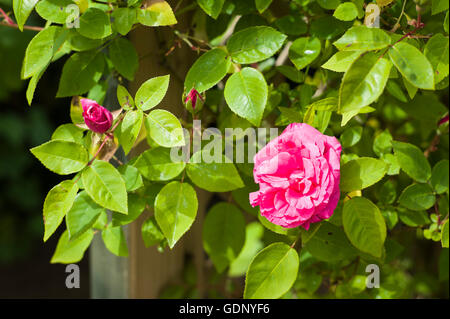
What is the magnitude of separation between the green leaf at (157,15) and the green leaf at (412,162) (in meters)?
0.37

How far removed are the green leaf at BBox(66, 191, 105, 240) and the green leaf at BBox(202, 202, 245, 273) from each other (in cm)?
21

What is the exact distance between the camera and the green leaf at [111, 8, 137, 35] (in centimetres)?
63

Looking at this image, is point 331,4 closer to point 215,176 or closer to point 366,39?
point 366,39

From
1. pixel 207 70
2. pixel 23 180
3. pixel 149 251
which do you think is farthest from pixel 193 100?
pixel 23 180

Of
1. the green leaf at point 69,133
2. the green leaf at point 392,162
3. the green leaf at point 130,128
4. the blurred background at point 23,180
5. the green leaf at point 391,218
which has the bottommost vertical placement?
the blurred background at point 23,180

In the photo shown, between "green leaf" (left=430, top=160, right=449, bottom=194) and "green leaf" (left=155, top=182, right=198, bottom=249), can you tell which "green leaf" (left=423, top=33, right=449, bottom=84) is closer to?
"green leaf" (left=430, top=160, right=449, bottom=194)

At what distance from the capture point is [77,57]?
0.73 metres

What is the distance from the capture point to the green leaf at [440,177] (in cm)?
67

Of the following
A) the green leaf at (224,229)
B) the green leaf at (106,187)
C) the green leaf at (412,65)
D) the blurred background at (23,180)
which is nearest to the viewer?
the green leaf at (412,65)

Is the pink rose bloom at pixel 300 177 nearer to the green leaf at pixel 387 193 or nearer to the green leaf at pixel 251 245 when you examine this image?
the green leaf at pixel 387 193

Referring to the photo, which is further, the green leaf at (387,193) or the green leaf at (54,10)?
the green leaf at (387,193)

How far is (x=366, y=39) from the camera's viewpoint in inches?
20.3

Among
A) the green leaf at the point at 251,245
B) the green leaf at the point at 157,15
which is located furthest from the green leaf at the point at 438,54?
the green leaf at the point at 251,245

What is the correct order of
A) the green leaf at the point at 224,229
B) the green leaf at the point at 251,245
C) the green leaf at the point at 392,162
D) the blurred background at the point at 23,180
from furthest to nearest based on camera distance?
the blurred background at the point at 23,180 < the green leaf at the point at 251,245 < the green leaf at the point at 224,229 < the green leaf at the point at 392,162
